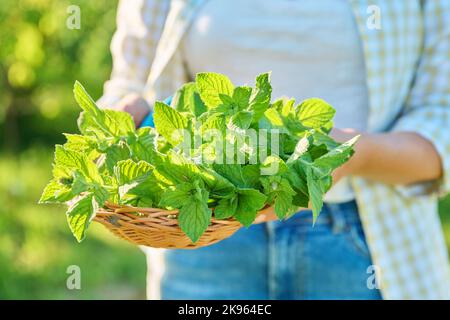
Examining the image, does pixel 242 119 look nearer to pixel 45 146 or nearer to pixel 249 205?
pixel 249 205

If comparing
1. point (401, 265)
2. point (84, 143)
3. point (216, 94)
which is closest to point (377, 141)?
point (401, 265)

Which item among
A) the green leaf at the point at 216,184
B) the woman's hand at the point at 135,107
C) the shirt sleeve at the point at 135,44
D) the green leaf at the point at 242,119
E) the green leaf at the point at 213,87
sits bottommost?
the green leaf at the point at 216,184

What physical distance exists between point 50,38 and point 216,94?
9.55ft

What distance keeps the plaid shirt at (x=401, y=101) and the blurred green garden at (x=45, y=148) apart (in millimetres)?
1622

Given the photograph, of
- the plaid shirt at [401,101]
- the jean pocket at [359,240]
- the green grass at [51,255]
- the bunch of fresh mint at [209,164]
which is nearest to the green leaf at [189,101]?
the bunch of fresh mint at [209,164]

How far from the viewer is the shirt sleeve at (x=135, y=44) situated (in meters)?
1.39

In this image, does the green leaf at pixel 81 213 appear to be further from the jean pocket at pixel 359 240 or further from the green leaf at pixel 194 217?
the jean pocket at pixel 359 240

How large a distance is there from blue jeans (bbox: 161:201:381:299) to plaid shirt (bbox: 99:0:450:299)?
0.12ft

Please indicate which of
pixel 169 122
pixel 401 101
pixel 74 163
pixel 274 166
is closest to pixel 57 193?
pixel 74 163

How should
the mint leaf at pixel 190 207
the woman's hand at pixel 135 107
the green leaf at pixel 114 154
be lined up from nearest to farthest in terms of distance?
the mint leaf at pixel 190 207 < the green leaf at pixel 114 154 < the woman's hand at pixel 135 107

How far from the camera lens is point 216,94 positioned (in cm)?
101

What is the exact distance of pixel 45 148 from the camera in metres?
4.33

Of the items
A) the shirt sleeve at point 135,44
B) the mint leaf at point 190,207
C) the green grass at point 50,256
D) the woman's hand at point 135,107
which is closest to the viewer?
the mint leaf at point 190,207

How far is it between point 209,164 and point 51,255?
88.8 inches
